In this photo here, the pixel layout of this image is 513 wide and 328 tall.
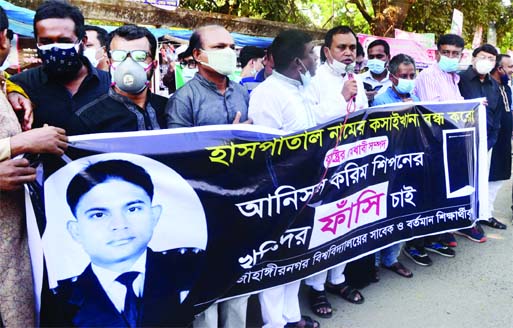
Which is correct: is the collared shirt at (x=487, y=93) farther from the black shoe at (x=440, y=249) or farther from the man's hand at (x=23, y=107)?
the man's hand at (x=23, y=107)

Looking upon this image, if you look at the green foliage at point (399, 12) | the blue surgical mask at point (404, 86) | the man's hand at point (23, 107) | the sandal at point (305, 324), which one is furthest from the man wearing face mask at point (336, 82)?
the green foliage at point (399, 12)

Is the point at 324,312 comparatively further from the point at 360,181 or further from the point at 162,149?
the point at 162,149

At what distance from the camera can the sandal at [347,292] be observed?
3.15 m

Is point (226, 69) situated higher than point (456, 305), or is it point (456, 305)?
point (226, 69)

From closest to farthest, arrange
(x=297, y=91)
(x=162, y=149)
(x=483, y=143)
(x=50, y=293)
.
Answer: (x=50, y=293), (x=162, y=149), (x=297, y=91), (x=483, y=143)

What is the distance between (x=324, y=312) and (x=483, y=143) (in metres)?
2.07

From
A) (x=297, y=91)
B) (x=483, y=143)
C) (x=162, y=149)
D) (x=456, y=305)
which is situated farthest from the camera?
(x=483, y=143)

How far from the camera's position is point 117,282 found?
2059 millimetres

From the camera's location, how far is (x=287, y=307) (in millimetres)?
2732

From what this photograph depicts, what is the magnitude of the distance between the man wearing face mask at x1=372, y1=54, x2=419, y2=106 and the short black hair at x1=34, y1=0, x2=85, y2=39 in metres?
2.35

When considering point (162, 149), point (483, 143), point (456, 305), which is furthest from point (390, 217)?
point (162, 149)

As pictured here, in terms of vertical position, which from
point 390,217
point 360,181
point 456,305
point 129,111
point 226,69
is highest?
point 226,69

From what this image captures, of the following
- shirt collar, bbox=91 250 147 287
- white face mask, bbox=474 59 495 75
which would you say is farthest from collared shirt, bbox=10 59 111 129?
white face mask, bbox=474 59 495 75

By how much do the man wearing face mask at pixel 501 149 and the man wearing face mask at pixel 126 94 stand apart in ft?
12.5
